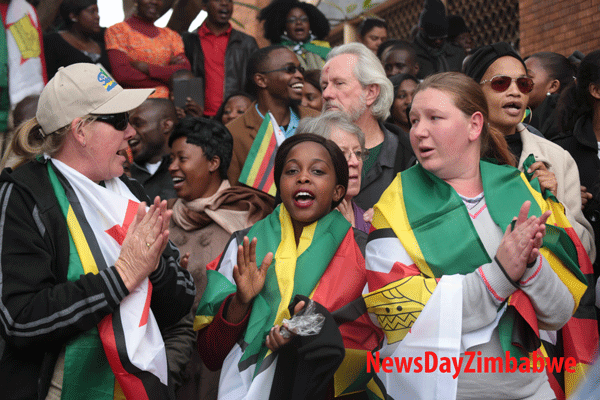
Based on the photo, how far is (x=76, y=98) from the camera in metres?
2.82

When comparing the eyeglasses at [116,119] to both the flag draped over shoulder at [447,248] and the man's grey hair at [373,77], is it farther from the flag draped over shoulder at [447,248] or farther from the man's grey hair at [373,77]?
the man's grey hair at [373,77]

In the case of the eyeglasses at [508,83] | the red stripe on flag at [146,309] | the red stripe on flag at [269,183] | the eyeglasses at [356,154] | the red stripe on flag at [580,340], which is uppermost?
the eyeglasses at [508,83]

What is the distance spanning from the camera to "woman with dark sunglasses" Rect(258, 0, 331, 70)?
7012mm

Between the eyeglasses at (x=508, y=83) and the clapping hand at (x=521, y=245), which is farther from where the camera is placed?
the eyeglasses at (x=508, y=83)

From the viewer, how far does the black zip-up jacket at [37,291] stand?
7.95 feet

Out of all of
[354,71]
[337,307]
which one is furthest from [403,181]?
[354,71]

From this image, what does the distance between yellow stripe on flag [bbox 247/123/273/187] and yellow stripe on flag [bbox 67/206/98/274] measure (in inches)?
81.5

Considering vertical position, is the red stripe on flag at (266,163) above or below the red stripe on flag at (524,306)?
below

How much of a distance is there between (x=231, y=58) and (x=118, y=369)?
5.28 meters

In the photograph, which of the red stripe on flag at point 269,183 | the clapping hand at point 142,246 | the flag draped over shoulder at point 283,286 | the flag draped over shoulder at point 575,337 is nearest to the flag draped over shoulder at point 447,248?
the flag draped over shoulder at point 575,337

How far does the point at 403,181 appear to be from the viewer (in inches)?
106

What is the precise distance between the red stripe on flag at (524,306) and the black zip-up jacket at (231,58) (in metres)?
5.31

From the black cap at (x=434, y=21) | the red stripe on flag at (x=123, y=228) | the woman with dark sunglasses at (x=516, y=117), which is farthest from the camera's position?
the black cap at (x=434, y=21)

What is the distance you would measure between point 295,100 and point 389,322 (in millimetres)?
3385
